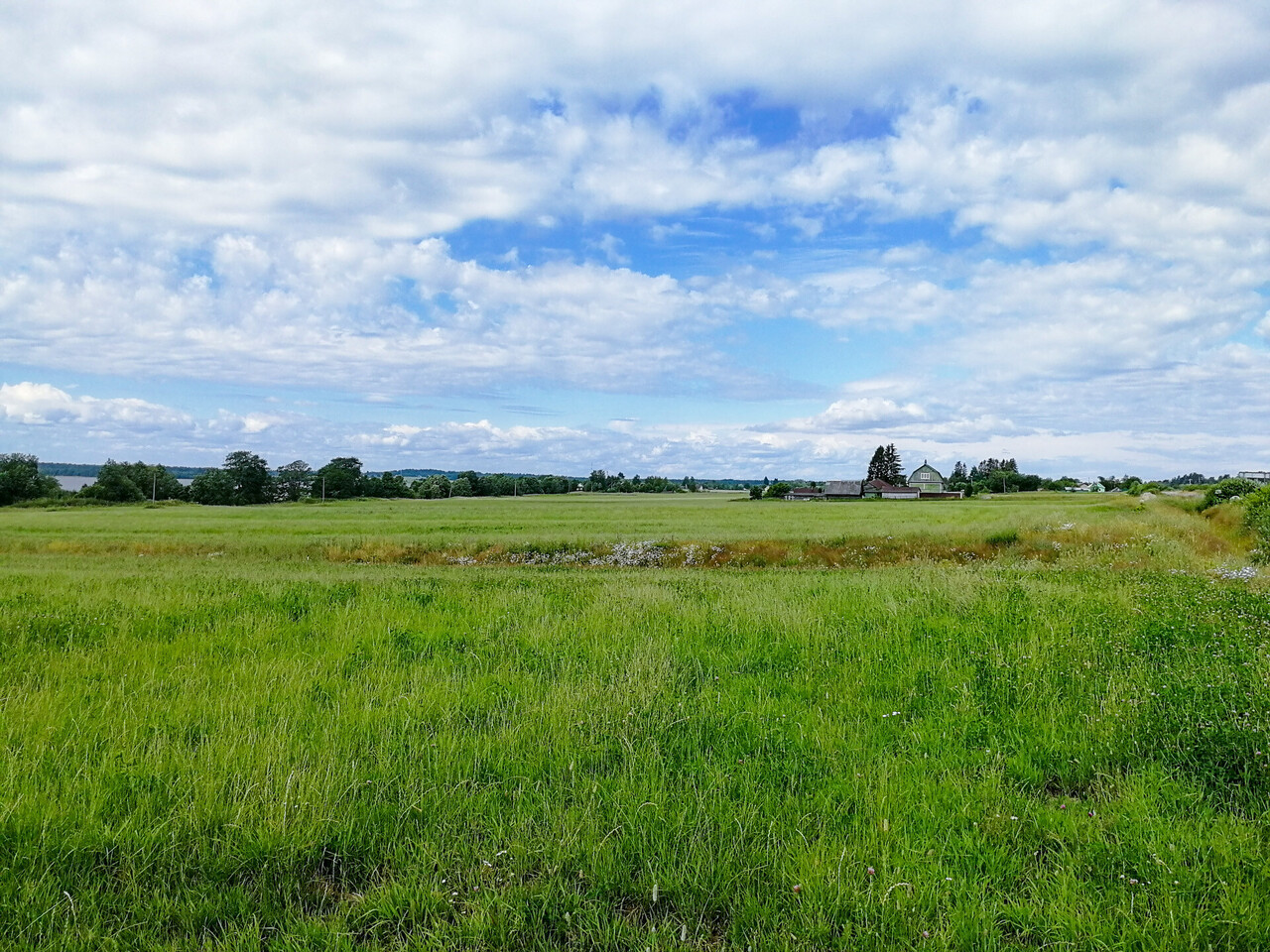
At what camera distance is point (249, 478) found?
398 feet

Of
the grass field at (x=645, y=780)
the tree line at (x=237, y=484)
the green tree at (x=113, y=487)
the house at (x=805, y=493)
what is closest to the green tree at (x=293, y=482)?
the tree line at (x=237, y=484)

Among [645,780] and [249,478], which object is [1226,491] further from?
[249,478]

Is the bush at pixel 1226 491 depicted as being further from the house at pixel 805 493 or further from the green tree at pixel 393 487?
the green tree at pixel 393 487

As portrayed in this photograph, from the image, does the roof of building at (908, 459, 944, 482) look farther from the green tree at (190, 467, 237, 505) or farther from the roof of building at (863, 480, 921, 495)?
the green tree at (190, 467, 237, 505)

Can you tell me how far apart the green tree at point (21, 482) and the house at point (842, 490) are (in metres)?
132

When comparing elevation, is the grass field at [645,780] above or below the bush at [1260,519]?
below

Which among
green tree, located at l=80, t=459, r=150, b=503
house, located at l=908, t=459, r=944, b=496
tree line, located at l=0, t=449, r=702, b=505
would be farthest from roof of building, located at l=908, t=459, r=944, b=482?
green tree, located at l=80, t=459, r=150, b=503

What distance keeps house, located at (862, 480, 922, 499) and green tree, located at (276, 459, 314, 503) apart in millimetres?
106508

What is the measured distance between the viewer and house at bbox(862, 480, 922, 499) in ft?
437

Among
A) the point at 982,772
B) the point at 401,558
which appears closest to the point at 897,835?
the point at 982,772

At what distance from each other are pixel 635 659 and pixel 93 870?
15.5 ft

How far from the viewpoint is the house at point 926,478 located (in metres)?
160

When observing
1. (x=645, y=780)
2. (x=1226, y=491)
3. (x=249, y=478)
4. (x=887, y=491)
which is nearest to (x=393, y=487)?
(x=249, y=478)

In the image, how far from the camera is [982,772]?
16.3 feet
